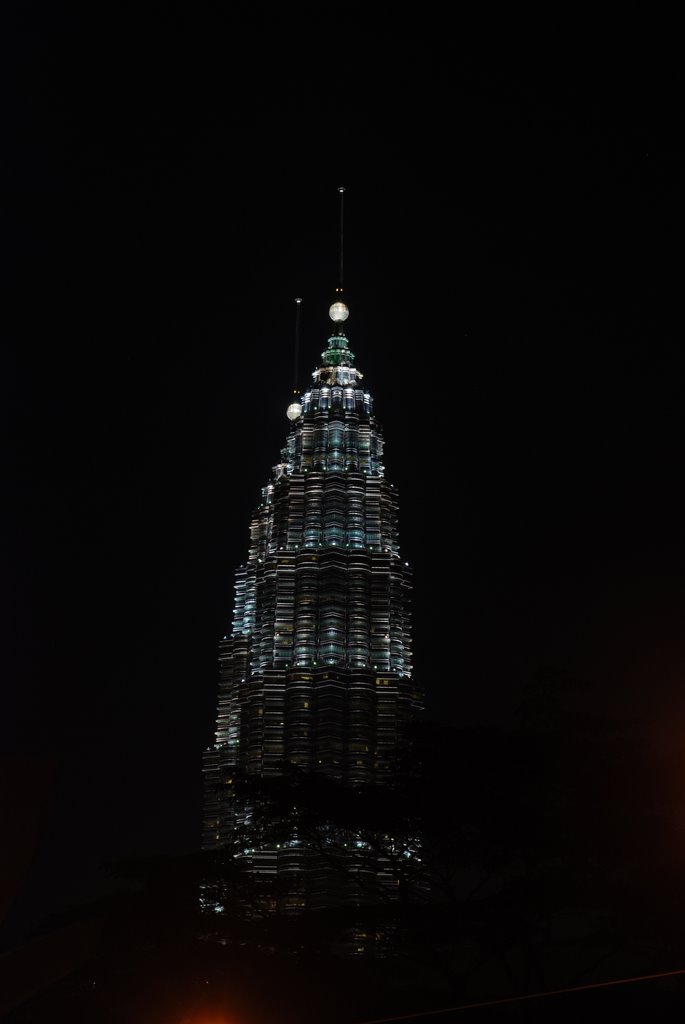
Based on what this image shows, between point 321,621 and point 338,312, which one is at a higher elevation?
point 338,312

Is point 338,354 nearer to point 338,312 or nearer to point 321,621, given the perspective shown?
point 338,312

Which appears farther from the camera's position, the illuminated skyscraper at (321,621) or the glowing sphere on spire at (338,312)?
the glowing sphere on spire at (338,312)

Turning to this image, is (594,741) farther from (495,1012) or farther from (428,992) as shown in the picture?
(495,1012)

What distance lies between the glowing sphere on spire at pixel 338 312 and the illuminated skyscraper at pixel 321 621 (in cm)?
674

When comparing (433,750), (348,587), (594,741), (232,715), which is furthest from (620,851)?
(232,715)

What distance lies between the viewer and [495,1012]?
6090mm

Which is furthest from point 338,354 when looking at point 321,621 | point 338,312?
point 321,621

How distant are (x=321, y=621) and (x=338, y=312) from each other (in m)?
30.5

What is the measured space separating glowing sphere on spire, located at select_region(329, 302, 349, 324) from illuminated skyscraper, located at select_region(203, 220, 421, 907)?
6741mm

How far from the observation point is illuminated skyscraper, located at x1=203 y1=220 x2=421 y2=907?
8869 cm

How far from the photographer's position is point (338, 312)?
106 metres

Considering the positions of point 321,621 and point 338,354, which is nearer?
point 321,621

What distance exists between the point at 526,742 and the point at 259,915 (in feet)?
30.0

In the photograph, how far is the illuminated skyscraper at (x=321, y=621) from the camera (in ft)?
291
